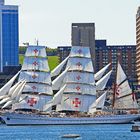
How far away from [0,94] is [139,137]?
61635 mm

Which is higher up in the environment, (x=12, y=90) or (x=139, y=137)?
(x=12, y=90)

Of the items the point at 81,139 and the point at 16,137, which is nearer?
the point at 81,139

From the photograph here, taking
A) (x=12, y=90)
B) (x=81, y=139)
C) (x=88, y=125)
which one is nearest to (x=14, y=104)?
(x=12, y=90)

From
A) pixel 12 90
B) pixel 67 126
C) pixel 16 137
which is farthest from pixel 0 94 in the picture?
pixel 16 137

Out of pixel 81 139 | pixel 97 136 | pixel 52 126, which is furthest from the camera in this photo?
pixel 52 126

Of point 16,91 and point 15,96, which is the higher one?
point 16,91

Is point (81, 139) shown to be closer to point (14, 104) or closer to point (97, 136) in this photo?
point (97, 136)

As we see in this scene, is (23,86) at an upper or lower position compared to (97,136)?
upper

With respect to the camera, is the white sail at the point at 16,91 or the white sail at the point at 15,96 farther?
the white sail at the point at 16,91

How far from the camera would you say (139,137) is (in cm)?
13912

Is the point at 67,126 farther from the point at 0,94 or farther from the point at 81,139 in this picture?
the point at 81,139

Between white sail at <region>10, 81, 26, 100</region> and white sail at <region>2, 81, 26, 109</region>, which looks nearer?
white sail at <region>2, 81, 26, 109</region>

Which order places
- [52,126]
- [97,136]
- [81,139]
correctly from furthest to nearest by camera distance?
[52,126] < [97,136] < [81,139]

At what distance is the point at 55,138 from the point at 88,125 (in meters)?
59.3
